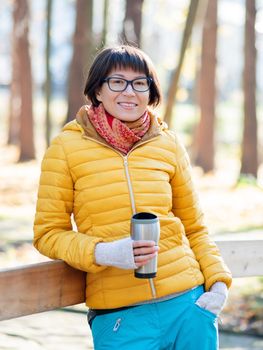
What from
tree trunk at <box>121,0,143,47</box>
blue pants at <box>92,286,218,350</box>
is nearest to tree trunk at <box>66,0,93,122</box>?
tree trunk at <box>121,0,143,47</box>

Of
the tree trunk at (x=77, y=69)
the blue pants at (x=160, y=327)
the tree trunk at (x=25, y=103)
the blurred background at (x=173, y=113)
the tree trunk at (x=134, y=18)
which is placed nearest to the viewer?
the blue pants at (x=160, y=327)

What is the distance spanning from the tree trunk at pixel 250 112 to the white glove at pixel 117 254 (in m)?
17.5

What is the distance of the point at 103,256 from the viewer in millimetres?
2910

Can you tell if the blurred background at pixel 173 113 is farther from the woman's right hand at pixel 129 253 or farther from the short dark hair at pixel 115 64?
the woman's right hand at pixel 129 253

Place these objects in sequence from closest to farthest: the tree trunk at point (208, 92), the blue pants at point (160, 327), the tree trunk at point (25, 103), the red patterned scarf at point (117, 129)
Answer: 1. the blue pants at point (160, 327)
2. the red patterned scarf at point (117, 129)
3. the tree trunk at point (208, 92)
4. the tree trunk at point (25, 103)

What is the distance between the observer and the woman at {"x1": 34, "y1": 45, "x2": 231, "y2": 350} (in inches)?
119

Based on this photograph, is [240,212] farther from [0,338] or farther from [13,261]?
[0,338]

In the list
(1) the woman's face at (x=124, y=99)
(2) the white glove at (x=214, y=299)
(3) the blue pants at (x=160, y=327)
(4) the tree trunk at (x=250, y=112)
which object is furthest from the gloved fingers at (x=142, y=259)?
(4) the tree trunk at (x=250, y=112)

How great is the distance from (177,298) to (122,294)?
0.72 ft

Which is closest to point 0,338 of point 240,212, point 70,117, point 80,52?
point 240,212

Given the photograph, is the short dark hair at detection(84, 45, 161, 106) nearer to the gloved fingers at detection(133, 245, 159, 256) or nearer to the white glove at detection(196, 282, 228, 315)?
the gloved fingers at detection(133, 245, 159, 256)

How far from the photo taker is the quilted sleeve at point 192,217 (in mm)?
3252

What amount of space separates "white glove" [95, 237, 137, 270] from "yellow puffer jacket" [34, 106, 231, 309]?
0.16ft

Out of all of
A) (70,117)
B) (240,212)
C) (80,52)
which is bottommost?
(240,212)
